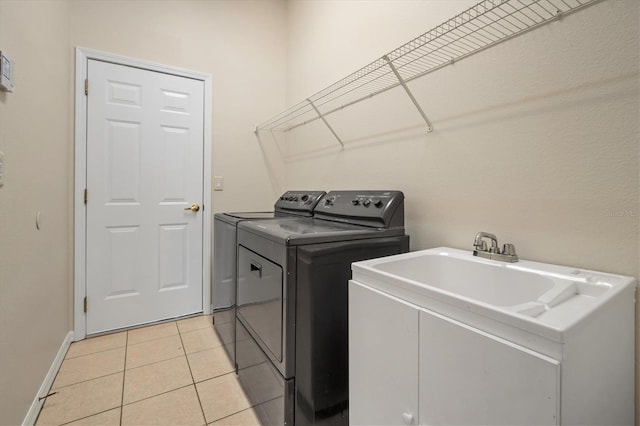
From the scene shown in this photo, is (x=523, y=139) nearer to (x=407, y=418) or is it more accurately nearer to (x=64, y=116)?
(x=407, y=418)

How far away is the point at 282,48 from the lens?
3131mm

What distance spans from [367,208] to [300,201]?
77 centimetres

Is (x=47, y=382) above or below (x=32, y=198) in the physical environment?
below

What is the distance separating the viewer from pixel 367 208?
163 cm

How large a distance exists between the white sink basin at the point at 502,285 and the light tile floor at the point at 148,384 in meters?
1.09

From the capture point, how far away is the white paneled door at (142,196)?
235cm

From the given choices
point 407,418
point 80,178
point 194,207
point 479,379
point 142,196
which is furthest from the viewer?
point 194,207

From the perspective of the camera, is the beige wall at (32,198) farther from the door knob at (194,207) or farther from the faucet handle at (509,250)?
the faucet handle at (509,250)

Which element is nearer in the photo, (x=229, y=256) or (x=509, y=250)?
(x=509, y=250)

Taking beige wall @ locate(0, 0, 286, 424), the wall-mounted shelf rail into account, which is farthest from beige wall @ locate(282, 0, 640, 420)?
beige wall @ locate(0, 0, 286, 424)

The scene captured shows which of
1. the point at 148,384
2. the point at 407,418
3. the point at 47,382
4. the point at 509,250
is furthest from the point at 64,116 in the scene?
the point at 509,250

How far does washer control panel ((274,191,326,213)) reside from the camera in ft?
A: 7.02

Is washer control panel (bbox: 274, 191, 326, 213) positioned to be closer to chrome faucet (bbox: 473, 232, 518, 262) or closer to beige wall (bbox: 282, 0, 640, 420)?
beige wall (bbox: 282, 0, 640, 420)

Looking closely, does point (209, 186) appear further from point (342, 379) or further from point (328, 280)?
point (342, 379)
